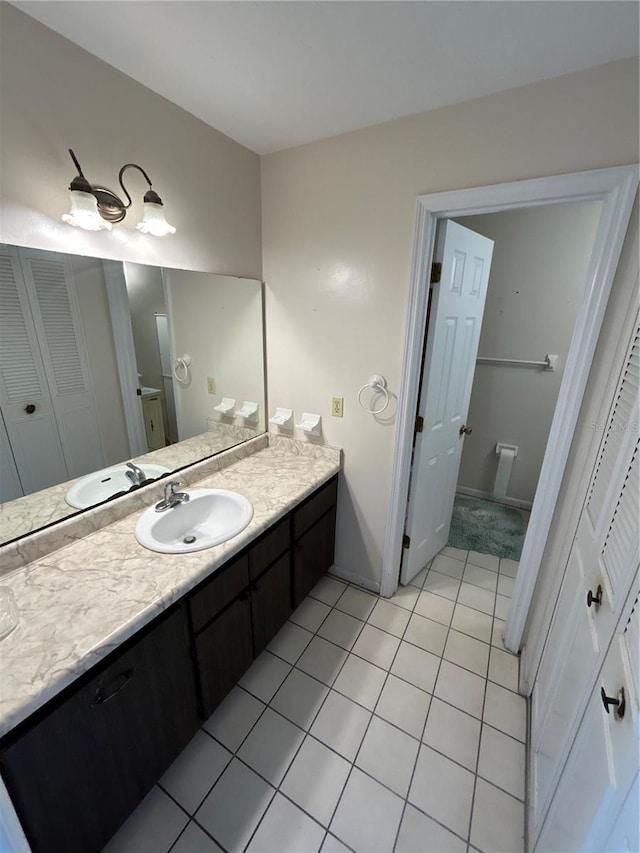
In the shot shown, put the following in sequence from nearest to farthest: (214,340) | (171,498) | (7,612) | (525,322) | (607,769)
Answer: (607,769) → (7,612) → (171,498) → (214,340) → (525,322)

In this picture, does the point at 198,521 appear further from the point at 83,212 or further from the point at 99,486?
the point at 83,212

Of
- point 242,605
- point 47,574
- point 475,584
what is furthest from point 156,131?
point 475,584

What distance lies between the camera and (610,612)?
0.79 meters

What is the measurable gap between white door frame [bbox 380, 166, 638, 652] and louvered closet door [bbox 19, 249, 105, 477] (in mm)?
1326

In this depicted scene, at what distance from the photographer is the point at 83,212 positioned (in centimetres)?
110

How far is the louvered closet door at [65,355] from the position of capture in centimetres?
114

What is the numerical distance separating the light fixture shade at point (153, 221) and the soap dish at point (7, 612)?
1269 millimetres

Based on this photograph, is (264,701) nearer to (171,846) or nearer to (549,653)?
(171,846)

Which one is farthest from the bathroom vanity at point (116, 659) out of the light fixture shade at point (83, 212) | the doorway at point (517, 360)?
the doorway at point (517, 360)

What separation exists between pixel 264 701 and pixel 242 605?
0.51 m

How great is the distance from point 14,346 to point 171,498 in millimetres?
740

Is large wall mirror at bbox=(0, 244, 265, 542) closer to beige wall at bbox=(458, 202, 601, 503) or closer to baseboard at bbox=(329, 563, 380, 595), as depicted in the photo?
baseboard at bbox=(329, 563, 380, 595)

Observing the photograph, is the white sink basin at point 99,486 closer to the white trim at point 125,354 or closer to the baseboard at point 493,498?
the white trim at point 125,354

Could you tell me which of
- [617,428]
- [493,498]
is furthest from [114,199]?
[493,498]
